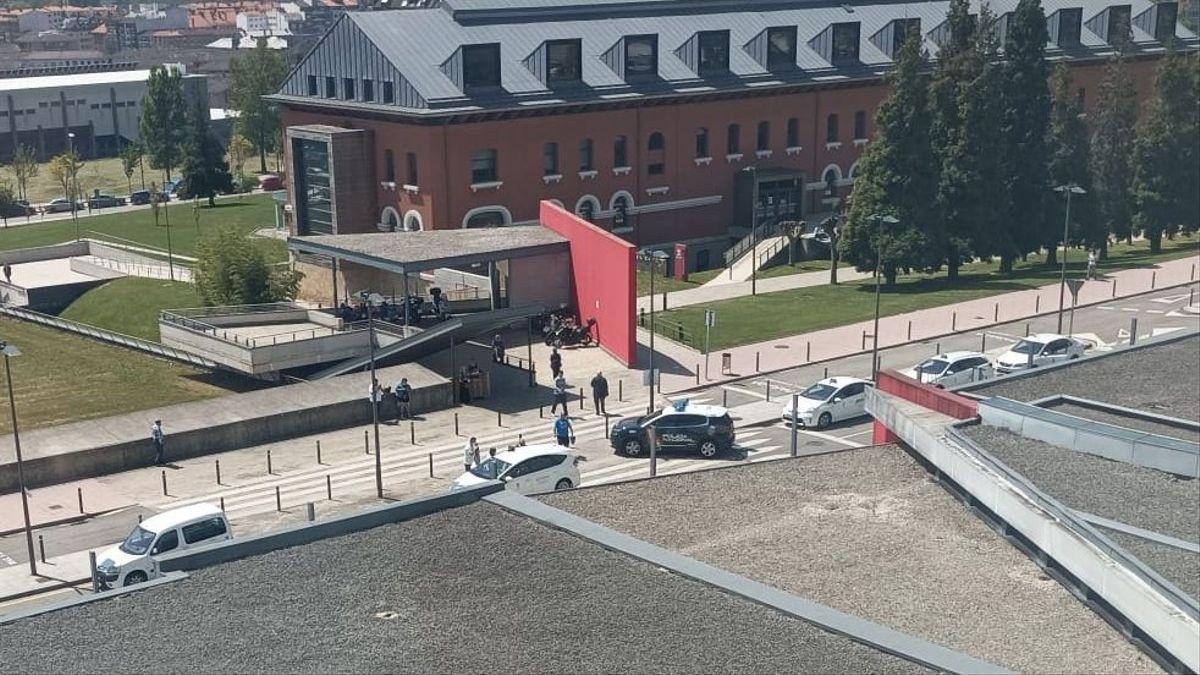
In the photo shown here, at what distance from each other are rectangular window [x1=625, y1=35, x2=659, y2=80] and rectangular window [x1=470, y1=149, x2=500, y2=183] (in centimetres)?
920

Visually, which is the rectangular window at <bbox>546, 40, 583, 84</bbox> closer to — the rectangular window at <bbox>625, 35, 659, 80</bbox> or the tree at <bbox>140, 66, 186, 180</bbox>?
the rectangular window at <bbox>625, 35, 659, 80</bbox>

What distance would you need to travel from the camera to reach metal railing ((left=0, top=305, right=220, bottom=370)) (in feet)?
176

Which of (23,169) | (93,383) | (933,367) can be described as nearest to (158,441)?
(93,383)

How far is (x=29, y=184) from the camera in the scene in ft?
394

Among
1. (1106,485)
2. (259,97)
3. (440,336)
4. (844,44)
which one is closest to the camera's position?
(1106,485)

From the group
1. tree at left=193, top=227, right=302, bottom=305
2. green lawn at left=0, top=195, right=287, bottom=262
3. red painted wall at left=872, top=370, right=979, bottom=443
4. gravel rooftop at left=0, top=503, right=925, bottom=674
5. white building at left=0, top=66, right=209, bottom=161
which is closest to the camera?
gravel rooftop at left=0, top=503, right=925, bottom=674

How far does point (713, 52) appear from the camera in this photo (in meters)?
76.1

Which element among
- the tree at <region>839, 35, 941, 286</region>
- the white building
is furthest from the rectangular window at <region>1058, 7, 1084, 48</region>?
the white building

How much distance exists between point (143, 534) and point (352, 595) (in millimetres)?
13939

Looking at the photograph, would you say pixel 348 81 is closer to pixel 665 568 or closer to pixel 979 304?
pixel 979 304

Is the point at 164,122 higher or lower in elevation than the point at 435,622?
higher

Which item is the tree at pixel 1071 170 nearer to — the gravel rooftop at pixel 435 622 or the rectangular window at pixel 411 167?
the rectangular window at pixel 411 167

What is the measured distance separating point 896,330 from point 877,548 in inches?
1357

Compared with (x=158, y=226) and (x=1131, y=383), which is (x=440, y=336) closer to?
(x=1131, y=383)
